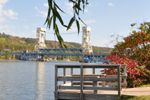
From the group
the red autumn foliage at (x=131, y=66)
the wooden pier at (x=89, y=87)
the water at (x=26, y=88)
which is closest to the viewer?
the wooden pier at (x=89, y=87)

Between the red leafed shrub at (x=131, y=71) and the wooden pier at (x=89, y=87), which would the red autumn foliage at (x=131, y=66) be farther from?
the wooden pier at (x=89, y=87)

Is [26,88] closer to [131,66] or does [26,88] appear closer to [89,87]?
[131,66]

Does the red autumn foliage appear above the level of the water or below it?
above

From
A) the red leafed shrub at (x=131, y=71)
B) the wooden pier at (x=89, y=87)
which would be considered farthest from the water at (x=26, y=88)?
the wooden pier at (x=89, y=87)

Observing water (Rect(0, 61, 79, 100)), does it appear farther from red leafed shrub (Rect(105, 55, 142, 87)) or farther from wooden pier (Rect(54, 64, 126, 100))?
wooden pier (Rect(54, 64, 126, 100))

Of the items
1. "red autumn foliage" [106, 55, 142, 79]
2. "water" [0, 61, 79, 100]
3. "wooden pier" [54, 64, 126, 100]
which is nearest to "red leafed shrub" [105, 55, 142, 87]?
"red autumn foliage" [106, 55, 142, 79]

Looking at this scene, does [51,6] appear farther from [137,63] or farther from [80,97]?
[137,63]

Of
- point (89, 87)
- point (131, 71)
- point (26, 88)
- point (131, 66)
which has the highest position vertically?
point (131, 66)

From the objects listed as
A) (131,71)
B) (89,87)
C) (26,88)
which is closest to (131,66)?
(131,71)

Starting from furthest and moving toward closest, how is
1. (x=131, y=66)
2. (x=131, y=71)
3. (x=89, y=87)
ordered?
(x=131, y=66) < (x=131, y=71) < (x=89, y=87)

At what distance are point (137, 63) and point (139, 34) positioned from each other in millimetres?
2852

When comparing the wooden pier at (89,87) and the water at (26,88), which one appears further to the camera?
the water at (26,88)

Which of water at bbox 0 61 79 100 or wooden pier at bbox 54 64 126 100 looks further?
water at bbox 0 61 79 100

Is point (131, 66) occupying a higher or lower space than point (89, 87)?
higher
